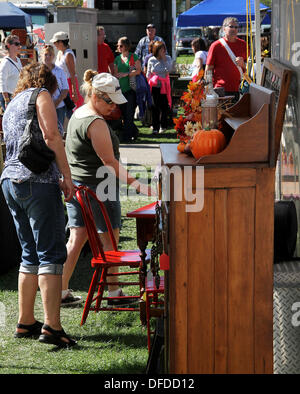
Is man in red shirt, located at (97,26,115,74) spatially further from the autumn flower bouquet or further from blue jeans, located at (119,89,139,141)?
the autumn flower bouquet

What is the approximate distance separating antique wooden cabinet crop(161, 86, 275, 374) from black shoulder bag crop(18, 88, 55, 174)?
127 centimetres

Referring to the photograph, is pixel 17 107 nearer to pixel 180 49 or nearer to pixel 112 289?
pixel 112 289

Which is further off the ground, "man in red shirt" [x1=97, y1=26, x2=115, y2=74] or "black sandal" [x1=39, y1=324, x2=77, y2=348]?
"man in red shirt" [x1=97, y1=26, x2=115, y2=74]

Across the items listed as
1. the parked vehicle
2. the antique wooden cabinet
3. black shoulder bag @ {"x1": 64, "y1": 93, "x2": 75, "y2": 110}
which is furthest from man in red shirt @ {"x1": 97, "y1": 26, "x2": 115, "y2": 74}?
the parked vehicle

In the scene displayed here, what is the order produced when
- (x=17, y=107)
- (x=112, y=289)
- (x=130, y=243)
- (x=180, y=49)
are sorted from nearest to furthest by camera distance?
1. (x=17, y=107)
2. (x=112, y=289)
3. (x=130, y=243)
4. (x=180, y=49)

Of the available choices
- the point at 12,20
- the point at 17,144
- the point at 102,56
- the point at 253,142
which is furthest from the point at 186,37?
the point at 253,142

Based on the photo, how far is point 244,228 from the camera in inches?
135

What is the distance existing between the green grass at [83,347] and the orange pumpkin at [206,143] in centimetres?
159

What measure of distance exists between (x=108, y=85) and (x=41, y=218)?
109cm

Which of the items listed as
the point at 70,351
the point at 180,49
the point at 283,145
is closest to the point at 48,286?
the point at 70,351

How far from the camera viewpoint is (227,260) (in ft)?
11.3

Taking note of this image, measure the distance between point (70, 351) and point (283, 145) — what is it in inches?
77.2

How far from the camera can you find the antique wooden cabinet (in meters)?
3.38
